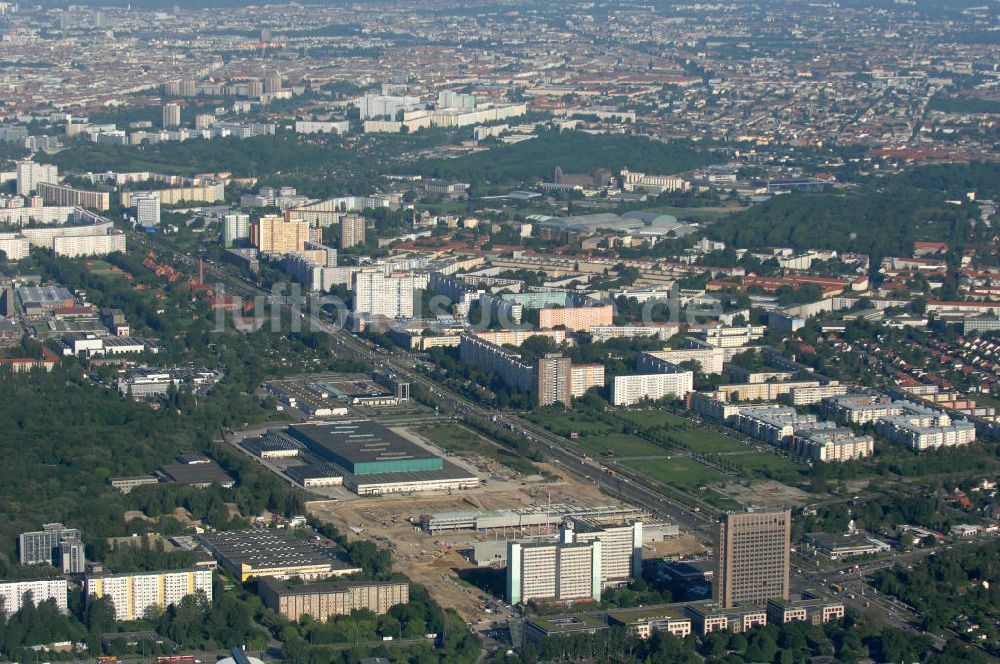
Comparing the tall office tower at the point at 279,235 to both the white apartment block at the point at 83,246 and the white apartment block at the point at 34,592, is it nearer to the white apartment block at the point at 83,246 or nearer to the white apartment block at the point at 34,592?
the white apartment block at the point at 83,246

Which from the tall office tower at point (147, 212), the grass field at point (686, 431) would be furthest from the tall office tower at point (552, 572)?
the tall office tower at point (147, 212)

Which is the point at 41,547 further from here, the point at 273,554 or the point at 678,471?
the point at 678,471

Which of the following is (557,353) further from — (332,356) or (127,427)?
(127,427)

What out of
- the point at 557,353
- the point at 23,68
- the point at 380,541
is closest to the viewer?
the point at 380,541

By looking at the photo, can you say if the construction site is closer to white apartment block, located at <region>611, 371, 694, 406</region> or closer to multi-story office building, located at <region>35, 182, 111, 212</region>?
white apartment block, located at <region>611, 371, 694, 406</region>

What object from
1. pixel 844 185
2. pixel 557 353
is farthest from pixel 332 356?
pixel 844 185

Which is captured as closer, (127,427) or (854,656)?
(854,656)

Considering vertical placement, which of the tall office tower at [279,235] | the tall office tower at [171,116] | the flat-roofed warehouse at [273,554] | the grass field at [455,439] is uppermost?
the flat-roofed warehouse at [273,554]
